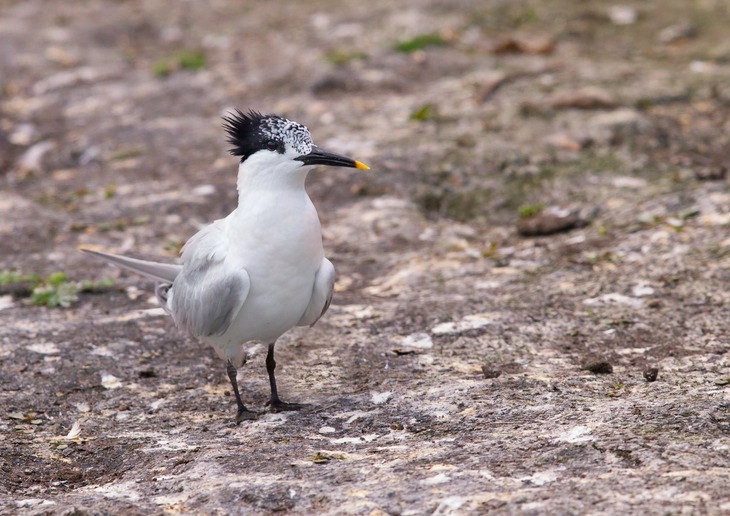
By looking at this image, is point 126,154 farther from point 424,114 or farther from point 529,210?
point 529,210

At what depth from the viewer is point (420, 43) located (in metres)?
9.90

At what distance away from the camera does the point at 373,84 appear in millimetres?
9305

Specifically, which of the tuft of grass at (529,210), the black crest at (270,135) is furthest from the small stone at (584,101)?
the black crest at (270,135)

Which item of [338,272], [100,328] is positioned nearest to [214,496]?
[100,328]

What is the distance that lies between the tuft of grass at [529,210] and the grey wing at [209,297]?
289 cm

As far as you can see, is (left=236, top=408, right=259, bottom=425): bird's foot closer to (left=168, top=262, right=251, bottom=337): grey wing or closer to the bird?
the bird

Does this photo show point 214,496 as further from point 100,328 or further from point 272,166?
point 100,328

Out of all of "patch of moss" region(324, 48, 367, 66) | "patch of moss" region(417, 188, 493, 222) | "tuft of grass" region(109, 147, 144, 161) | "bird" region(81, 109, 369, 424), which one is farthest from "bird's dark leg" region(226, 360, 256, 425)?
"patch of moss" region(324, 48, 367, 66)

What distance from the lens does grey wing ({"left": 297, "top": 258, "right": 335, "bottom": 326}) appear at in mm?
4879

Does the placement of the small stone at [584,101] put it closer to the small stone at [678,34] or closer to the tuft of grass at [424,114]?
the tuft of grass at [424,114]

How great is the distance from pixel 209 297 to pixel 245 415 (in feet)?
1.91

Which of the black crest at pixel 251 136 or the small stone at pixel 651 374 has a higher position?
the black crest at pixel 251 136

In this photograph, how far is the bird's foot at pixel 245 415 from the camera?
4.76 meters

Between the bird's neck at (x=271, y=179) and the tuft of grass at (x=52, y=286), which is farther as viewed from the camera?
the tuft of grass at (x=52, y=286)
